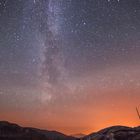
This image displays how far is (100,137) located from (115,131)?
7.40 feet

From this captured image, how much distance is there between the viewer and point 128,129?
103 feet

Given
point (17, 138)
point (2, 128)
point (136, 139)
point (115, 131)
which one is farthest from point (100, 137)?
point (2, 128)

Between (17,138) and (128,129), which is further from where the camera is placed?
(17,138)

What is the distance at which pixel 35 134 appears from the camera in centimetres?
5688

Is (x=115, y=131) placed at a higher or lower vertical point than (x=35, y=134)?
lower

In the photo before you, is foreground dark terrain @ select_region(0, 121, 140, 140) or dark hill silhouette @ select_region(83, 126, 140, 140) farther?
foreground dark terrain @ select_region(0, 121, 140, 140)

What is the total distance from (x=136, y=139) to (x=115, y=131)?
2455 millimetres

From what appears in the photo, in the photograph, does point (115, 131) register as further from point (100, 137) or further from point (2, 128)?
point (2, 128)

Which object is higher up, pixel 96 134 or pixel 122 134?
pixel 96 134

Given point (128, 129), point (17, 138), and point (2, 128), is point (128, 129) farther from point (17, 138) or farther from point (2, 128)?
point (2, 128)

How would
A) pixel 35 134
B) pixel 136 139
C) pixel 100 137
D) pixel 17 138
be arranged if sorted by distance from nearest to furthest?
pixel 136 139, pixel 100 137, pixel 17 138, pixel 35 134

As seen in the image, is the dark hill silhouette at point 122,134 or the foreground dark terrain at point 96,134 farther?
the foreground dark terrain at point 96,134

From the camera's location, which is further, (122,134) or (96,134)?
(96,134)

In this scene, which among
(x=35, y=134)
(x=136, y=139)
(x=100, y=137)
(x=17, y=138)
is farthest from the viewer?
(x=35, y=134)
